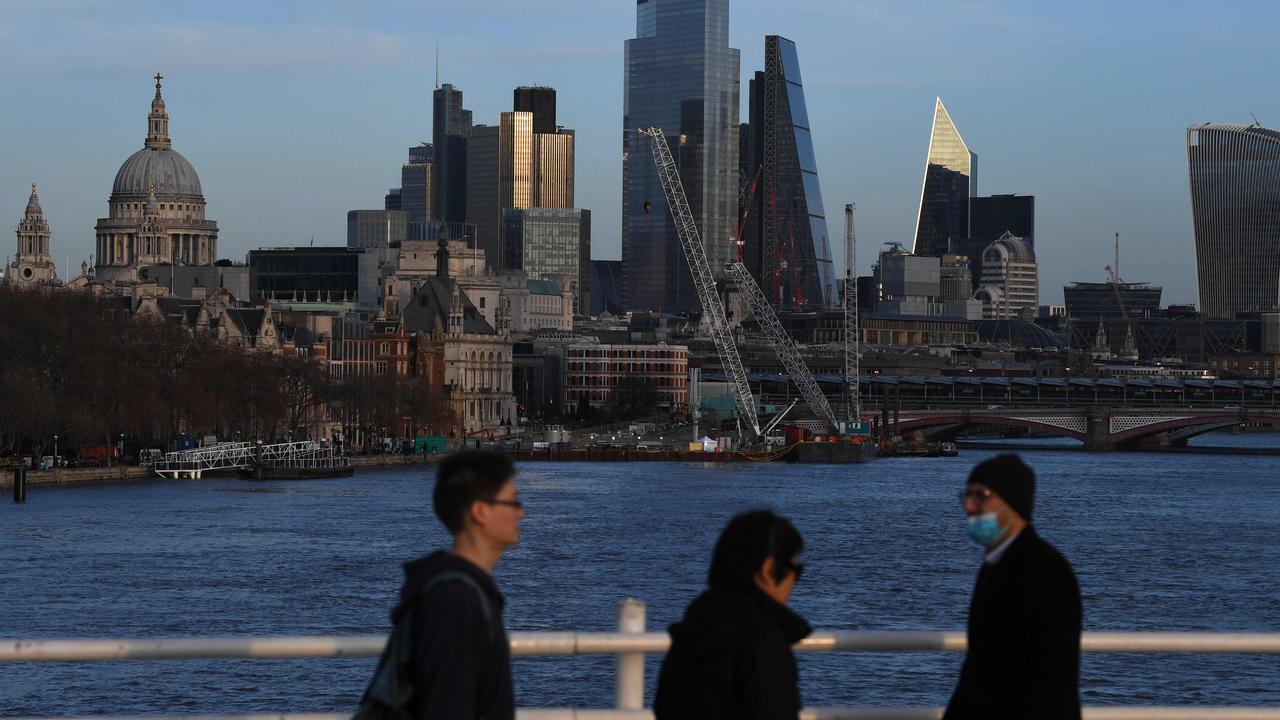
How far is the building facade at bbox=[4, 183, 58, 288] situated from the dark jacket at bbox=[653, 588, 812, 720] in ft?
486

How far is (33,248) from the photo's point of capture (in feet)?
505

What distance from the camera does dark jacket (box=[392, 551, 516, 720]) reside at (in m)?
5.99

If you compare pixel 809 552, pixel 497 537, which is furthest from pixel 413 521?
pixel 497 537

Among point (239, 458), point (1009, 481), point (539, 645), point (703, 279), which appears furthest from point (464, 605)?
point (703, 279)

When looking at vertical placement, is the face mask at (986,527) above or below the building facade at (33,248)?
below

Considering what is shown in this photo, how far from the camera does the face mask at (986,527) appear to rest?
6.84m

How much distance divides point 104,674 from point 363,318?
420 feet

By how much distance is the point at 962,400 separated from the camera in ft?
559

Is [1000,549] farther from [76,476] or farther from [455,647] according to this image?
[76,476]

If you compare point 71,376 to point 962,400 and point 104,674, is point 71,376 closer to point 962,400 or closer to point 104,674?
point 104,674

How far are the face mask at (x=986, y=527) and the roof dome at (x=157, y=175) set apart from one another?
174 metres

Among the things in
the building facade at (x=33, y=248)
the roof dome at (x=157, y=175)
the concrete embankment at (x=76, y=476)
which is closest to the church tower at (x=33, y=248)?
the building facade at (x=33, y=248)

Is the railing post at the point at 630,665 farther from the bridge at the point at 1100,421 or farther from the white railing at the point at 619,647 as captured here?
the bridge at the point at 1100,421

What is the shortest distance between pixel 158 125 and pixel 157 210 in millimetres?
6972
